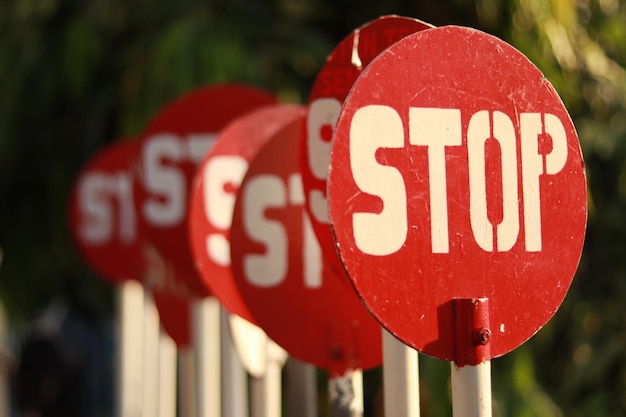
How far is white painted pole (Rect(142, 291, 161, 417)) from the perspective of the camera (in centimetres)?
495

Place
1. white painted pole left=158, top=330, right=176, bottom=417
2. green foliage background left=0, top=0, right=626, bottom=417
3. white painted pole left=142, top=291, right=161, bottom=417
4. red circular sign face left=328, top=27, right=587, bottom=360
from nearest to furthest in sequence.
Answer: red circular sign face left=328, top=27, right=587, bottom=360
white painted pole left=158, top=330, right=176, bottom=417
white painted pole left=142, top=291, right=161, bottom=417
green foliage background left=0, top=0, right=626, bottom=417

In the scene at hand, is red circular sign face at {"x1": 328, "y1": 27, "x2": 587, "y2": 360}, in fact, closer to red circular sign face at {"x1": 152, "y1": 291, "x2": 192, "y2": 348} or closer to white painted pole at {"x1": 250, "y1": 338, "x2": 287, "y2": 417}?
white painted pole at {"x1": 250, "y1": 338, "x2": 287, "y2": 417}

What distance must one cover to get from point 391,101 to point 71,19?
4.89 meters

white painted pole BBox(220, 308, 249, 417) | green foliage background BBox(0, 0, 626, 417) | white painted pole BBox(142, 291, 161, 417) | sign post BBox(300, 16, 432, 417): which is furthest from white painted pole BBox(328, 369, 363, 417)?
green foliage background BBox(0, 0, 626, 417)

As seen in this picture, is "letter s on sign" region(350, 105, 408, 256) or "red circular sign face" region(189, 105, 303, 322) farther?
"red circular sign face" region(189, 105, 303, 322)

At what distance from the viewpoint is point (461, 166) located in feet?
6.37

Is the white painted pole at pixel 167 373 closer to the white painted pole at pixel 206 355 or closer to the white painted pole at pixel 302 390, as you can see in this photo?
the white painted pole at pixel 206 355

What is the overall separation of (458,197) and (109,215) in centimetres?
370

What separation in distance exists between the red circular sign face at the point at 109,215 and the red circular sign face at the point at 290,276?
254 centimetres

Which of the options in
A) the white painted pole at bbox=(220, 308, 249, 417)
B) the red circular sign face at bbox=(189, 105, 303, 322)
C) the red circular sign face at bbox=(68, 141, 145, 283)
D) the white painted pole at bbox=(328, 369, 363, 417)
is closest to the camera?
the white painted pole at bbox=(328, 369, 363, 417)

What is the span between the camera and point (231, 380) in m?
3.29

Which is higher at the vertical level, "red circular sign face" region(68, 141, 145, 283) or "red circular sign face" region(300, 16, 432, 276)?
"red circular sign face" region(68, 141, 145, 283)

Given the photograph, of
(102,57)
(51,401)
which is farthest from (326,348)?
(51,401)

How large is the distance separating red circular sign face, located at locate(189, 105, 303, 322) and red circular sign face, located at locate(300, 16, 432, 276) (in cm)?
60
